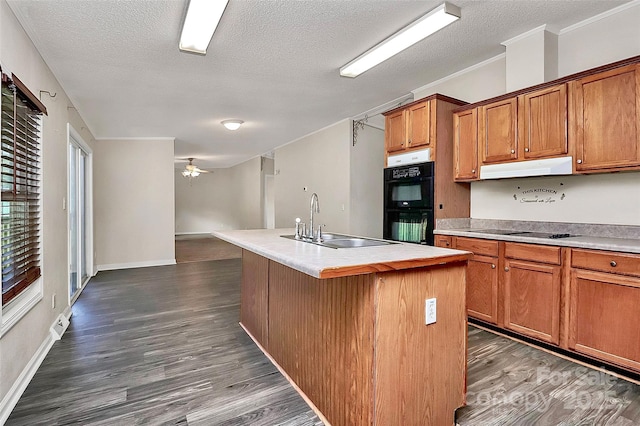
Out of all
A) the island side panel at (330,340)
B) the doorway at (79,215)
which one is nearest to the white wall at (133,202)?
the doorway at (79,215)

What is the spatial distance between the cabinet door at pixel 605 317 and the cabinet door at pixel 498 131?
1187 mm

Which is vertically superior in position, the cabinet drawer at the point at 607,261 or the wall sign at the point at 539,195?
the wall sign at the point at 539,195

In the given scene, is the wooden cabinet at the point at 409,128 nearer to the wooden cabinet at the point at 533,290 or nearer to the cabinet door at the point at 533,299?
the wooden cabinet at the point at 533,290

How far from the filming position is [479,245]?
3.07m

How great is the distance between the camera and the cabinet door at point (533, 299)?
8.29 feet

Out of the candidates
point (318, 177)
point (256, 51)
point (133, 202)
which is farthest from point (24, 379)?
point (318, 177)

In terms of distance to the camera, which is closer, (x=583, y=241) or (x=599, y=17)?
(x=583, y=241)

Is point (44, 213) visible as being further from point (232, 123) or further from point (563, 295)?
point (563, 295)

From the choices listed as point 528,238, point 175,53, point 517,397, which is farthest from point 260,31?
point 517,397

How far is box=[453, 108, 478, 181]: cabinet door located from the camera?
332 cm

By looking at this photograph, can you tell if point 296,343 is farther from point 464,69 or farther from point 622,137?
point 464,69

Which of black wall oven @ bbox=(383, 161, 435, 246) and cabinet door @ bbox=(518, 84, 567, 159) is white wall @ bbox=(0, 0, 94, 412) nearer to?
black wall oven @ bbox=(383, 161, 435, 246)

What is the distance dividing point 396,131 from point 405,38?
3.96 ft

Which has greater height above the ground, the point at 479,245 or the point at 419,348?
the point at 479,245
